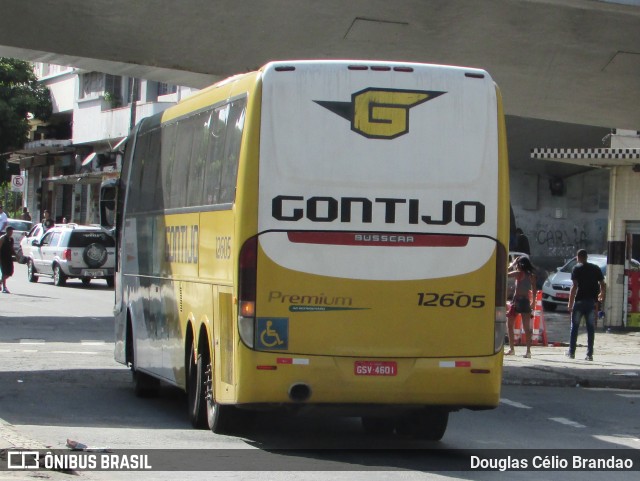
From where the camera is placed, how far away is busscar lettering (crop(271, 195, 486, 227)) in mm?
10344

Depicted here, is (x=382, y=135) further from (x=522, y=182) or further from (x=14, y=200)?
(x=14, y=200)

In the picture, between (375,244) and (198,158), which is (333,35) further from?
(375,244)

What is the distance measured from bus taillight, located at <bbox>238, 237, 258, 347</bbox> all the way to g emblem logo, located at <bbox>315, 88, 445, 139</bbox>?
4.30ft

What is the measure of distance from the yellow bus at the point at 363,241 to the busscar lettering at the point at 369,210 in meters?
0.01

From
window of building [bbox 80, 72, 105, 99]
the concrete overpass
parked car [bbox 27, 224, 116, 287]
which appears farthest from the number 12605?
window of building [bbox 80, 72, 105, 99]

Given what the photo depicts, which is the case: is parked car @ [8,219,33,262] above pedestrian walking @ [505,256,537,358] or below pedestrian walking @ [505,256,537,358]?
above

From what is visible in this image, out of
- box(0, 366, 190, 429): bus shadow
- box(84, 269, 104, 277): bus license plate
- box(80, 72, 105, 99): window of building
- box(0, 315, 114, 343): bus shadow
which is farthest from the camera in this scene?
box(80, 72, 105, 99): window of building

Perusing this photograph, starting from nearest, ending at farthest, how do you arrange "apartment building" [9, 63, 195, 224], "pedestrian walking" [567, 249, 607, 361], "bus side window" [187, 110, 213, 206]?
"bus side window" [187, 110, 213, 206]
"pedestrian walking" [567, 249, 607, 361]
"apartment building" [9, 63, 195, 224]

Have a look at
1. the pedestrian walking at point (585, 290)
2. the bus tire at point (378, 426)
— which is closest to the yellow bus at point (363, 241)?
the bus tire at point (378, 426)

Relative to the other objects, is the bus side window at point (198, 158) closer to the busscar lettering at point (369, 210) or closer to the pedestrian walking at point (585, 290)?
the busscar lettering at point (369, 210)

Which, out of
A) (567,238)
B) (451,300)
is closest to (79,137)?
(567,238)

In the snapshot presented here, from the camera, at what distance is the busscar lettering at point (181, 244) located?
12250mm

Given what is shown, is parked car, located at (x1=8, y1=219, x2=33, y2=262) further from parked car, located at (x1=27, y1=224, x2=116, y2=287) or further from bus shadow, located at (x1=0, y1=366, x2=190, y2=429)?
bus shadow, located at (x1=0, y1=366, x2=190, y2=429)

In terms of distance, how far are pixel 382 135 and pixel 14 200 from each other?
65532 mm
